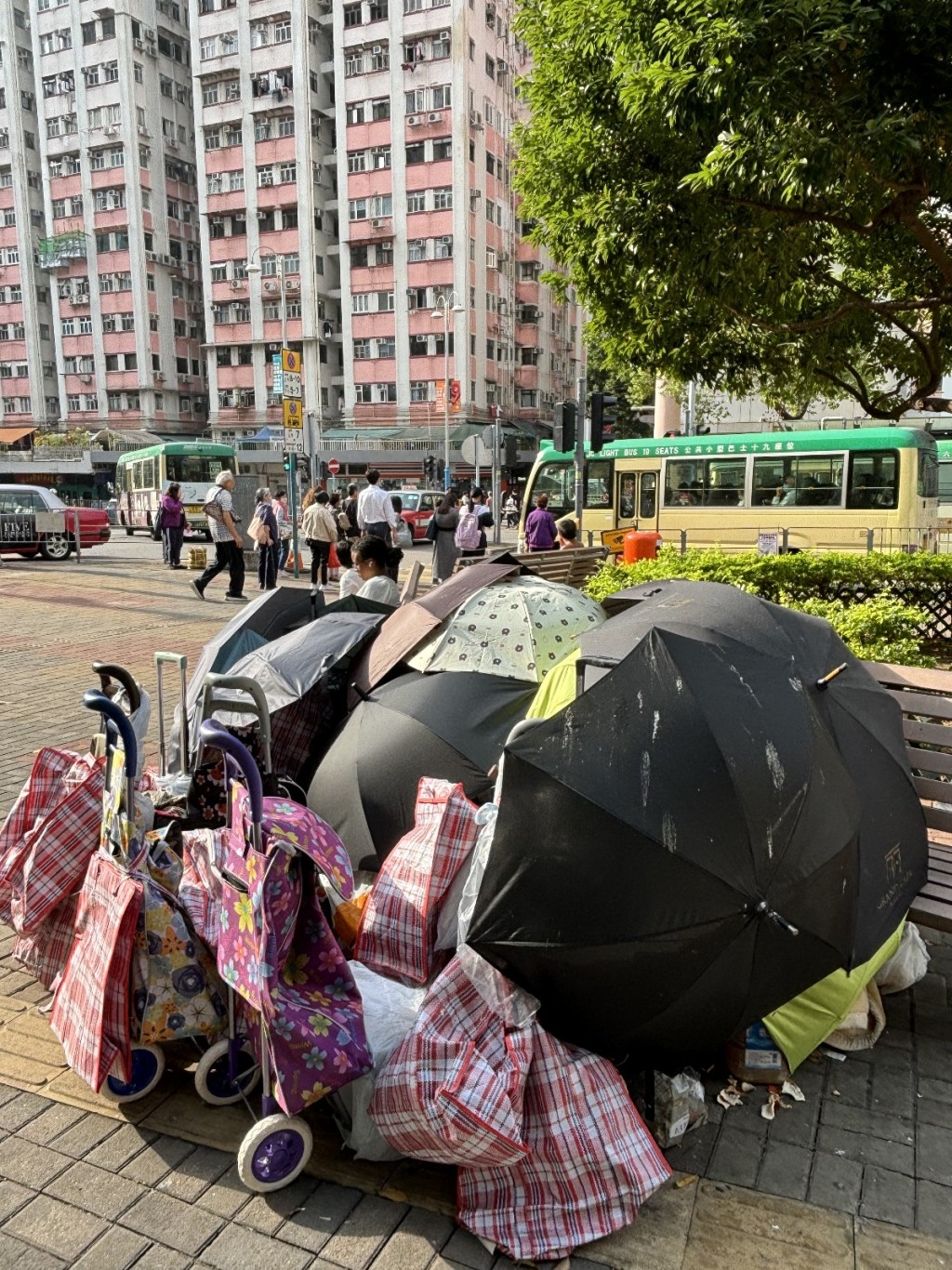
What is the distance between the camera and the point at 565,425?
533 inches

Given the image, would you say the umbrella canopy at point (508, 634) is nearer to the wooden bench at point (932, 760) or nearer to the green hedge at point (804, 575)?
the wooden bench at point (932, 760)

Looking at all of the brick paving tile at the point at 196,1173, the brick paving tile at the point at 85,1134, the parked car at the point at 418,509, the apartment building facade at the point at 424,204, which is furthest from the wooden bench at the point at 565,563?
the apartment building facade at the point at 424,204

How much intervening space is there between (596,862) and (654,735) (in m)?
0.37

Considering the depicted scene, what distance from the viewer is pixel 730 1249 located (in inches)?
90.8

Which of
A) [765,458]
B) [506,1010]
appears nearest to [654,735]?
[506,1010]

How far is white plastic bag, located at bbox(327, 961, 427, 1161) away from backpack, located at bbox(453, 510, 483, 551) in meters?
12.9

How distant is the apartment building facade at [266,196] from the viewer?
48469 millimetres

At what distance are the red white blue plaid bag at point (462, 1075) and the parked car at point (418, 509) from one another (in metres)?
24.8

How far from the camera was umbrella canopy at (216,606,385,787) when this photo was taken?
3.94 metres

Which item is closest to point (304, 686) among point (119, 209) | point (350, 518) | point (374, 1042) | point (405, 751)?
point (405, 751)

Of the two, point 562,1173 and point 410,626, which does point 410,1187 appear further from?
point 410,626

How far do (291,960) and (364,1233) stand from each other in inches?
26.5

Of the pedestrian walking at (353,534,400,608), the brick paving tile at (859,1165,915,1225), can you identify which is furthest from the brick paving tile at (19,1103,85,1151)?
the pedestrian walking at (353,534,400,608)

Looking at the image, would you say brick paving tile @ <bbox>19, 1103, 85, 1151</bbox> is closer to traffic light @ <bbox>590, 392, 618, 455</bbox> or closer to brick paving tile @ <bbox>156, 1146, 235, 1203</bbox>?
brick paving tile @ <bbox>156, 1146, 235, 1203</bbox>
